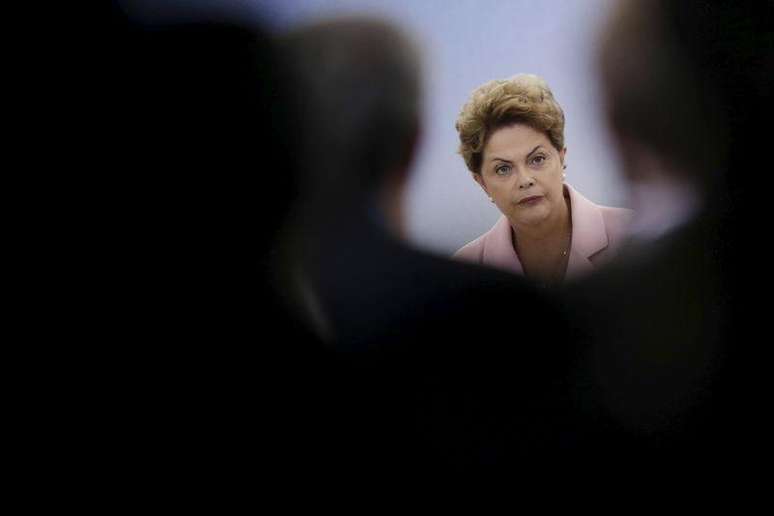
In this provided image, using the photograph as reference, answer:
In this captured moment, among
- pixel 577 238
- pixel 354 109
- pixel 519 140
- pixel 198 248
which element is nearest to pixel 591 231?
pixel 577 238

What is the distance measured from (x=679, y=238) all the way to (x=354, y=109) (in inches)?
29.9

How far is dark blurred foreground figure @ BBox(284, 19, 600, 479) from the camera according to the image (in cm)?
132

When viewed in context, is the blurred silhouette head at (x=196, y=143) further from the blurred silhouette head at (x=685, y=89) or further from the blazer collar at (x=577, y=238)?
the blurred silhouette head at (x=685, y=89)

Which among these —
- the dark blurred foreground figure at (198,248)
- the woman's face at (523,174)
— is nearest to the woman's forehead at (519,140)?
the woman's face at (523,174)

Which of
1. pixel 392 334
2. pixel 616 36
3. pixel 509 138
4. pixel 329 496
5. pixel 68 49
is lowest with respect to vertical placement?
pixel 329 496

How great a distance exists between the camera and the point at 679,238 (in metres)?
1.34

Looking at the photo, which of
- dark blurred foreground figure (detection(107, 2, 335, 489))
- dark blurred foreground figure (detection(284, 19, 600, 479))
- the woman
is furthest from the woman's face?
dark blurred foreground figure (detection(107, 2, 335, 489))

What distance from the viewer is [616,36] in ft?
4.37

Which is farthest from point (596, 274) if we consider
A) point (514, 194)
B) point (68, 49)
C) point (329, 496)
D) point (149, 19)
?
point (68, 49)

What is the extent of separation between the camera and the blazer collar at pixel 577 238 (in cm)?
133

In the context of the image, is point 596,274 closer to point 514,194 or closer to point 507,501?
point 514,194

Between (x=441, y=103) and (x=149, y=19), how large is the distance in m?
0.67

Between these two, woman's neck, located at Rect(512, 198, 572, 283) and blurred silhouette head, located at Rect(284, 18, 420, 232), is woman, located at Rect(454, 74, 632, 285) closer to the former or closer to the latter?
woman's neck, located at Rect(512, 198, 572, 283)

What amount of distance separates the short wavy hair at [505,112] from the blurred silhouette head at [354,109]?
0.12m
